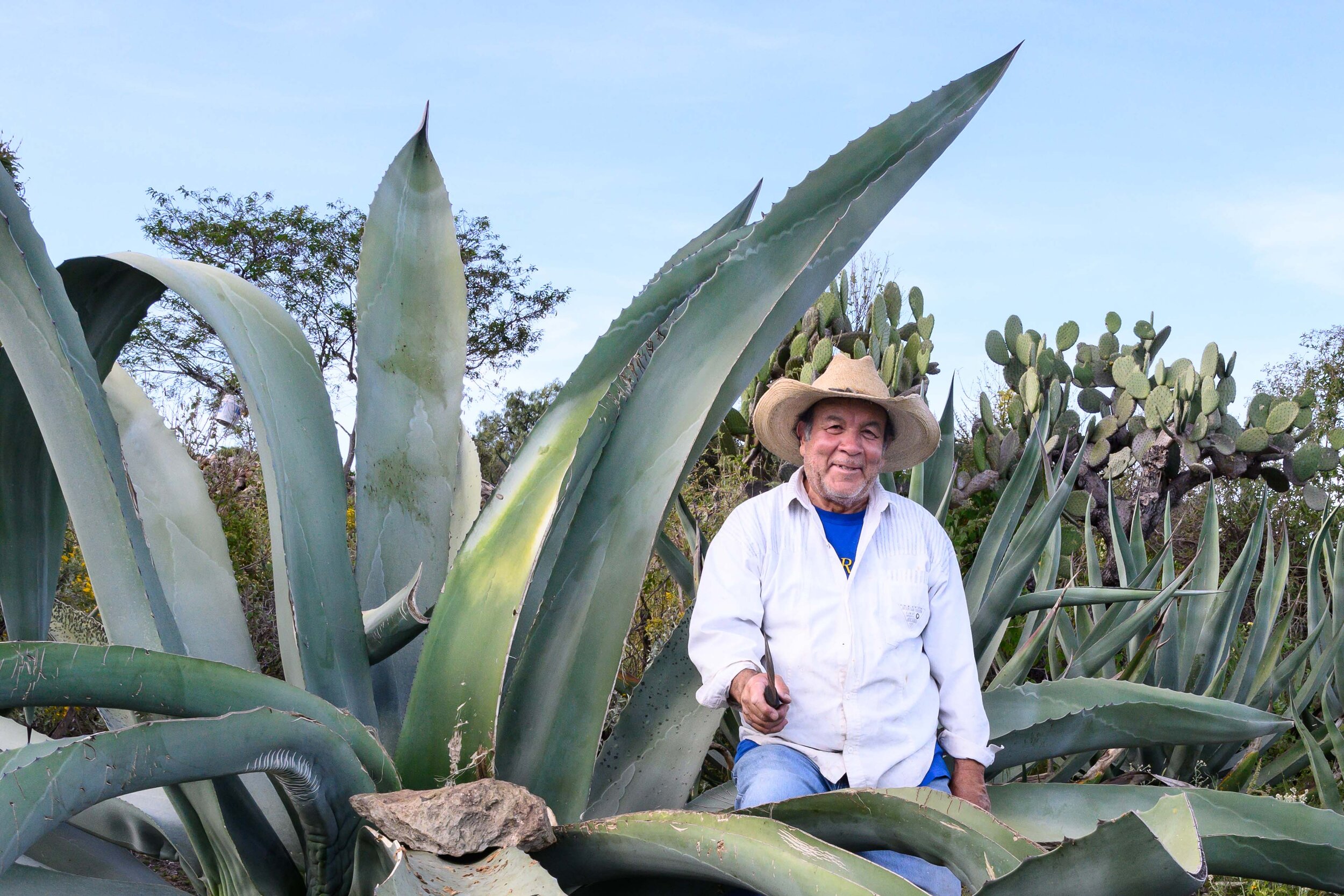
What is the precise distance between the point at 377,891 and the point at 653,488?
2.58 ft

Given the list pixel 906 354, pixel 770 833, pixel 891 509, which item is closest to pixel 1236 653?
pixel 906 354

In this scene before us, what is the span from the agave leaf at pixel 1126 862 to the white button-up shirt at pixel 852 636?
0.83 meters

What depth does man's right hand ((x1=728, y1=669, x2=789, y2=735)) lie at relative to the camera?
192 centimetres

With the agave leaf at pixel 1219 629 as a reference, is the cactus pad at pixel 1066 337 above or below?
above

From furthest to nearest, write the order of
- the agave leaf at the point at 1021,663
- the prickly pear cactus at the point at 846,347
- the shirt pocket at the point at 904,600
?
the prickly pear cactus at the point at 846,347 < the agave leaf at the point at 1021,663 < the shirt pocket at the point at 904,600

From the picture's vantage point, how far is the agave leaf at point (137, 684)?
1.40m

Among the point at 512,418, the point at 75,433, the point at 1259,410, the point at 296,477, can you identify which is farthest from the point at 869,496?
the point at 512,418

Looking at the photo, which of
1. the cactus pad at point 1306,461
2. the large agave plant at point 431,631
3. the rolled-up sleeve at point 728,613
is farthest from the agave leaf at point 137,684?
the cactus pad at point 1306,461

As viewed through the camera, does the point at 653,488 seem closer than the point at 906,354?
Yes

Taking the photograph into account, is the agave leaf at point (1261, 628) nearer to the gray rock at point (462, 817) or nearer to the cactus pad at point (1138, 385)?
the gray rock at point (462, 817)

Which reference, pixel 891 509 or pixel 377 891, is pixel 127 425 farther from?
pixel 891 509

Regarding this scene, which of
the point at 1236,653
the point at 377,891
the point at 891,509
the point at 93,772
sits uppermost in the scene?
the point at 891,509

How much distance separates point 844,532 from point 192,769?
4.63 ft

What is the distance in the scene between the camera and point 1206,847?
160cm
